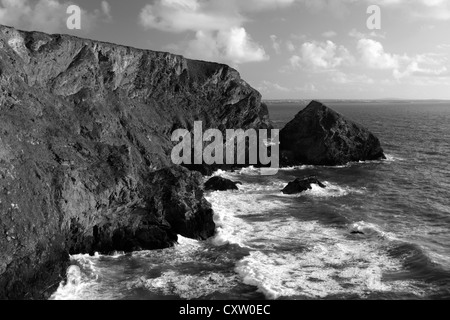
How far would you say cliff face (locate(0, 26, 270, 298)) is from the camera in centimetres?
3106

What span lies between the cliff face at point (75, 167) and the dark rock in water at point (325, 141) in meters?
31.2

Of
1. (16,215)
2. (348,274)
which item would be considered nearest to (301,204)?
(348,274)

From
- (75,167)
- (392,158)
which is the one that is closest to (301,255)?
(75,167)

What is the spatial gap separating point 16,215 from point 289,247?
81.1 ft

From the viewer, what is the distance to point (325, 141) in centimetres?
8612

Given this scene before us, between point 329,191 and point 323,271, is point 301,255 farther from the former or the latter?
point 329,191

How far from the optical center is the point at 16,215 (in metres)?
30.5

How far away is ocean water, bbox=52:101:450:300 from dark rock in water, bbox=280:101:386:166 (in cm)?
2189

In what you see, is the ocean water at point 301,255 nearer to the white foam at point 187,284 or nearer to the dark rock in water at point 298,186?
the white foam at point 187,284

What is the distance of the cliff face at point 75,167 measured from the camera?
3106 centimetres

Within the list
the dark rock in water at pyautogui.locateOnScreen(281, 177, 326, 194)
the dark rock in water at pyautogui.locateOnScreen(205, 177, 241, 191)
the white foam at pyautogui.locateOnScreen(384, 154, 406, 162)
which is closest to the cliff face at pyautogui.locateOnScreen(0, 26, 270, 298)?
the dark rock in water at pyautogui.locateOnScreen(205, 177, 241, 191)

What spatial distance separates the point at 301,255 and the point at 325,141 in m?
51.7

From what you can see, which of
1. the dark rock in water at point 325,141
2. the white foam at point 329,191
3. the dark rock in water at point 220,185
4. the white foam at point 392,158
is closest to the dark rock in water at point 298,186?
the white foam at point 329,191

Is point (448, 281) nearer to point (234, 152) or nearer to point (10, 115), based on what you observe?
point (10, 115)
